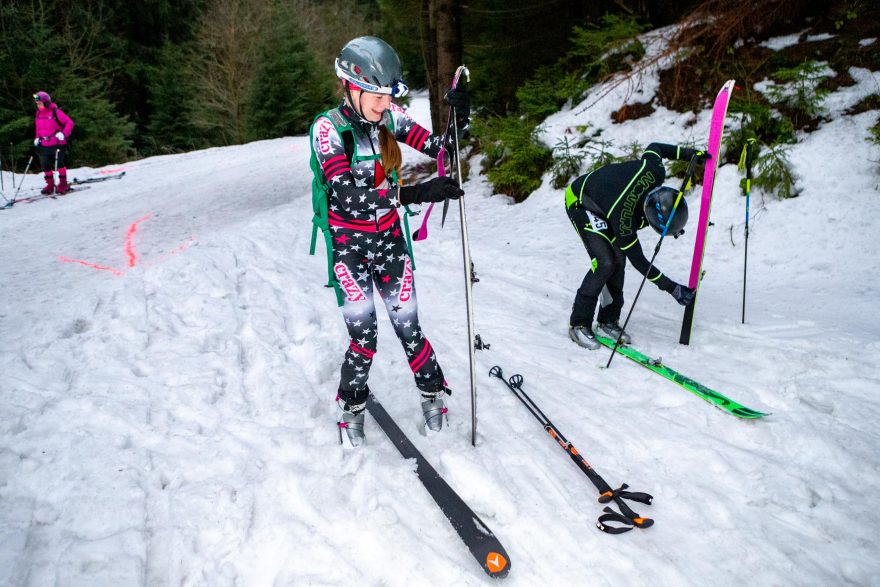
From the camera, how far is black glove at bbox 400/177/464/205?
295 cm

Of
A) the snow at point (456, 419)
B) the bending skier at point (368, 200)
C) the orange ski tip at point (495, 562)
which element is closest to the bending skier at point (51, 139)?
the snow at point (456, 419)

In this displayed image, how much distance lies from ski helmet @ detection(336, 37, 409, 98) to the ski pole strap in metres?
2.73

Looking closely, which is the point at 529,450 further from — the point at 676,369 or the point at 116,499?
the point at 116,499

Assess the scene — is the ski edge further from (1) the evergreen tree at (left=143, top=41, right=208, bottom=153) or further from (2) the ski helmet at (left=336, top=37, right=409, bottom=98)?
(1) the evergreen tree at (left=143, top=41, right=208, bottom=153)

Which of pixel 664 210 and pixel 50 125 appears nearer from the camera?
pixel 664 210

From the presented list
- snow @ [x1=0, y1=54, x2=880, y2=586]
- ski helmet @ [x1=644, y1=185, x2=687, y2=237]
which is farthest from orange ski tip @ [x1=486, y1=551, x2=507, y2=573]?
ski helmet @ [x1=644, y1=185, x2=687, y2=237]

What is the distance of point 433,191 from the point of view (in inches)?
117

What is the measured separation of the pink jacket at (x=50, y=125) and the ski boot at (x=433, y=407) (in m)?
13.3

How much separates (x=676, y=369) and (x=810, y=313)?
199cm

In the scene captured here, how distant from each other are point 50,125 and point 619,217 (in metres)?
14.0

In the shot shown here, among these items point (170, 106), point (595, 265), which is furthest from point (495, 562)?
point (170, 106)

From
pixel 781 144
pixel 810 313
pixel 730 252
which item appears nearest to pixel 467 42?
pixel 781 144

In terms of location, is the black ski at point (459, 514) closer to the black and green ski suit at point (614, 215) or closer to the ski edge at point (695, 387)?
the ski edge at point (695, 387)

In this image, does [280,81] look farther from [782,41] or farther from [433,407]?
[433,407]
